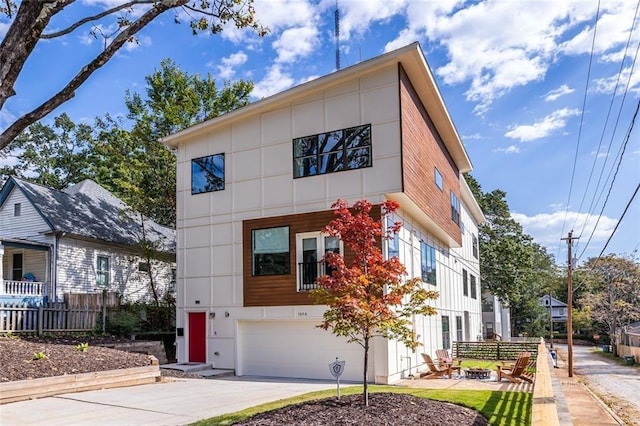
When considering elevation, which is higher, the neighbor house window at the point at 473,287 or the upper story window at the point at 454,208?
the upper story window at the point at 454,208

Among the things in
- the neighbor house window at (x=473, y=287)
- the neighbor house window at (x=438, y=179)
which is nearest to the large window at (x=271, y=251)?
the neighbor house window at (x=438, y=179)

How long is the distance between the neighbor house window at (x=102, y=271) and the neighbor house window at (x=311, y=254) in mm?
11618

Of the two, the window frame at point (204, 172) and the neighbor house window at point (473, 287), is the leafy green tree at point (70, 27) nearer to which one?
the window frame at point (204, 172)

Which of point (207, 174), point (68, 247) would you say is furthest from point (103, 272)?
point (207, 174)

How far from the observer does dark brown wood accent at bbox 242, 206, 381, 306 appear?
55.0ft

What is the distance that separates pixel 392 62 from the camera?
16.1 m

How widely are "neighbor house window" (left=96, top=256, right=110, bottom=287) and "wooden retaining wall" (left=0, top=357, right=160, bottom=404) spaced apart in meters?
10.8

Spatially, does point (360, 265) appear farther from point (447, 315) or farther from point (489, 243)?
point (489, 243)

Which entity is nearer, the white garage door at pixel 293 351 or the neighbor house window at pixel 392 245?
the neighbor house window at pixel 392 245

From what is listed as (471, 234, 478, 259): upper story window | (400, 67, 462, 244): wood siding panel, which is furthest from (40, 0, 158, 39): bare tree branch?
(471, 234, 478, 259): upper story window

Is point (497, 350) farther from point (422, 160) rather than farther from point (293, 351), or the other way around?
point (293, 351)

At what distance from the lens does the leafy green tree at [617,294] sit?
140 ft

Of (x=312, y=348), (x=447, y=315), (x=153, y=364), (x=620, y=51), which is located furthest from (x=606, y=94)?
(x=153, y=364)

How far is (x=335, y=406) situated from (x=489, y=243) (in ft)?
132
